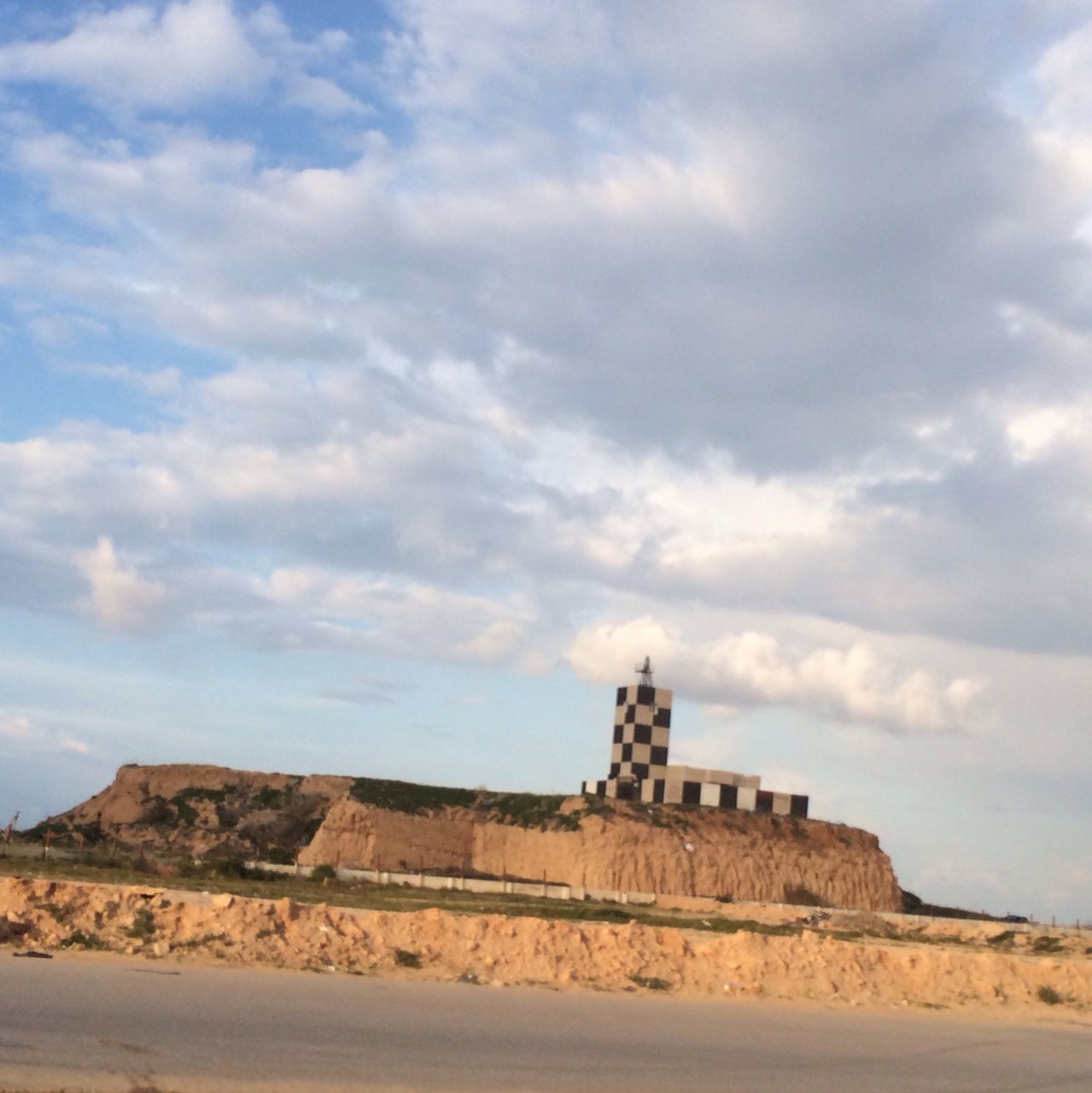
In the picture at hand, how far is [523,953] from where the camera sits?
1830cm

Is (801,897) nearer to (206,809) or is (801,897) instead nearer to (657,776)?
(657,776)

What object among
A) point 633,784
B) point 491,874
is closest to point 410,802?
point 491,874

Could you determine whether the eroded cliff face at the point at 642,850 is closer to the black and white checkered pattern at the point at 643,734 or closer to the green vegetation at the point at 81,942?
the black and white checkered pattern at the point at 643,734

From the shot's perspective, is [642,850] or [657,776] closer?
[642,850]

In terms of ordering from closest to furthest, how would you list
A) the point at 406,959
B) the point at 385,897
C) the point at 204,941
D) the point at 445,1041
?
the point at 445,1041 → the point at 204,941 → the point at 406,959 → the point at 385,897

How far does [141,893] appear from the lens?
61.3 ft

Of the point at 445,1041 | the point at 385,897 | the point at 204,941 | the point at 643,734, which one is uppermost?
the point at 643,734

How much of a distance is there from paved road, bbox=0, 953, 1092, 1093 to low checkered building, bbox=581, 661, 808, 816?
43.7 meters

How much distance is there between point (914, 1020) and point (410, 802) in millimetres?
43867

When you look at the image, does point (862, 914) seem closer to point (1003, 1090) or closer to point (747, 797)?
point (747, 797)

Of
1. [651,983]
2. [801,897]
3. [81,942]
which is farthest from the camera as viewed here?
[801,897]

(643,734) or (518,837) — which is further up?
(643,734)

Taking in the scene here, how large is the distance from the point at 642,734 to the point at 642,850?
9086 mm

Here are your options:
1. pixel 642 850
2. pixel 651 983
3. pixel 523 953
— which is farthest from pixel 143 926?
pixel 642 850
